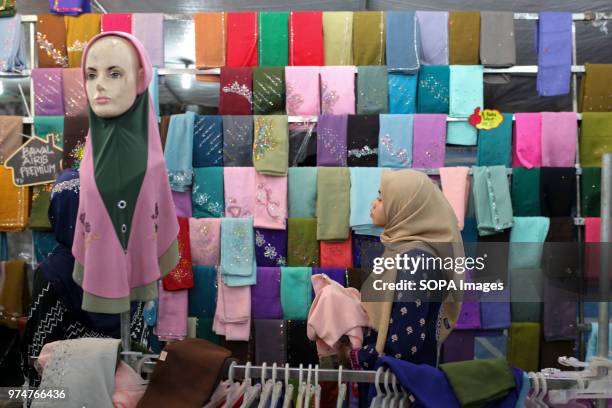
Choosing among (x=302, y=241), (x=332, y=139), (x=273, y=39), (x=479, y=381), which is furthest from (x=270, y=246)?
(x=479, y=381)

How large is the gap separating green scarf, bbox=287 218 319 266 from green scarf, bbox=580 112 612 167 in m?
1.51

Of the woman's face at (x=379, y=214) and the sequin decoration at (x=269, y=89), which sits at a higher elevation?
the sequin decoration at (x=269, y=89)

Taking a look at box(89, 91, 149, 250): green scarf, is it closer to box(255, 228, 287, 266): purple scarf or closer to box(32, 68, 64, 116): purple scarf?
box(255, 228, 287, 266): purple scarf

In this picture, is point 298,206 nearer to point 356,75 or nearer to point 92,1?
point 356,75

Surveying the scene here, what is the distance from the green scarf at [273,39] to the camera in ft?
11.9

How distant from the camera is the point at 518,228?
3469mm

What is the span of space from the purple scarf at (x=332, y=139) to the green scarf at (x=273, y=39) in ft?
1.40

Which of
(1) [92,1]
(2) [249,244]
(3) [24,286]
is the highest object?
(1) [92,1]

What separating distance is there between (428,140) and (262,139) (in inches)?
35.2

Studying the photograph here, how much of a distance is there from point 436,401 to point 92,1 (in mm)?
3406

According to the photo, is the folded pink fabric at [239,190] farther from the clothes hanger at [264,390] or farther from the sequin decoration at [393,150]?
the clothes hanger at [264,390]

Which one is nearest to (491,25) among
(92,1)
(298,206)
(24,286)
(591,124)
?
(591,124)

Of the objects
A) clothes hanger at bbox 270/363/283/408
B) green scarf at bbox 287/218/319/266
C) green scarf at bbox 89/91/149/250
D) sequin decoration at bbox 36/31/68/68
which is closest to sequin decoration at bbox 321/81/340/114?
green scarf at bbox 287/218/319/266

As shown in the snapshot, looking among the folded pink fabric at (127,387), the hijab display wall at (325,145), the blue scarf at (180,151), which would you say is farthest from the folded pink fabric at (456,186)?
the folded pink fabric at (127,387)
